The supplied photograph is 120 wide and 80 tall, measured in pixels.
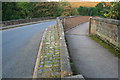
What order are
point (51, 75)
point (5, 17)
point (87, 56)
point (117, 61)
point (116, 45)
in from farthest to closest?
point (5, 17) → point (116, 45) → point (87, 56) → point (117, 61) → point (51, 75)

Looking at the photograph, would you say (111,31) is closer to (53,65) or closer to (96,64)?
(96,64)

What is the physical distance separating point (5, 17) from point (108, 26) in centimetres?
2798

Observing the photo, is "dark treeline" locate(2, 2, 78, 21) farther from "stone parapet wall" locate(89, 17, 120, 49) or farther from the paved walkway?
the paved walkway

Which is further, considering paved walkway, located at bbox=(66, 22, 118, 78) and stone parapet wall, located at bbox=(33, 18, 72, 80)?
paved walkway, located at bbox=(66, 22, 118, 78)

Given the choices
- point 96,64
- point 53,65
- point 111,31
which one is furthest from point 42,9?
point 53,65

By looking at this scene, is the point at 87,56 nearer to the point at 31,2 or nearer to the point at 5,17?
the point at 5,17

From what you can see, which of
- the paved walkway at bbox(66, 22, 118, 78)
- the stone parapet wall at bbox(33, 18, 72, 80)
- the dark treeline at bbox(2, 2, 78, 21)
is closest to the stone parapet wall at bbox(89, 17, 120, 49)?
the paved walkway at bbox(66, 22, 118, 78)

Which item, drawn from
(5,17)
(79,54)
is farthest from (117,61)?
(5,17)

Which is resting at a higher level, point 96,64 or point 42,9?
point 42,9

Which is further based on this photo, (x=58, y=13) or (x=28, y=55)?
(x=58, y=13)

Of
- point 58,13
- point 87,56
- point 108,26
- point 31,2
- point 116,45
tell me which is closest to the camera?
point 87,56

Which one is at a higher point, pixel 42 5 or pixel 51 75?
pixel 42 5

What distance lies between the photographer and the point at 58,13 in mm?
47812

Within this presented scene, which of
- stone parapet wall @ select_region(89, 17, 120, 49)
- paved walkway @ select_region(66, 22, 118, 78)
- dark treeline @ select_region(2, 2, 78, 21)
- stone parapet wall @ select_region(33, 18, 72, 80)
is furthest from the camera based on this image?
dark treeline @ select_region(2, 2, 78, 21)
